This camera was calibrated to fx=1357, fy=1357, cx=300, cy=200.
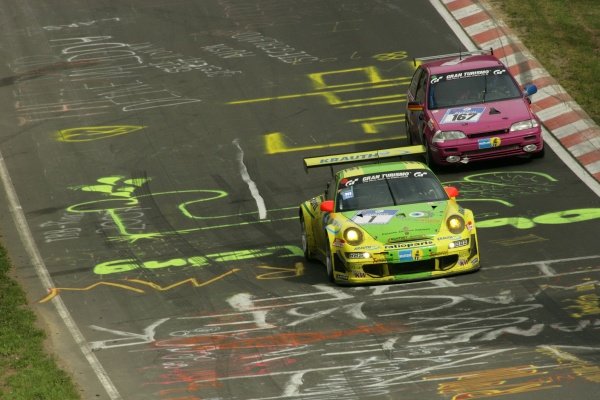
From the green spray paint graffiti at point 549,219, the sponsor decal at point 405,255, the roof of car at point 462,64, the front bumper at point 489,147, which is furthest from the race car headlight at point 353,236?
the roof of car at point 462,64

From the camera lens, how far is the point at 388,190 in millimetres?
16078

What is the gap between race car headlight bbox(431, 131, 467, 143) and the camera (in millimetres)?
20609

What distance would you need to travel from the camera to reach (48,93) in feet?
90.2

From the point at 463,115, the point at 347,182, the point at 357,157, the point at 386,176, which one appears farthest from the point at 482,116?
the point at 347,182

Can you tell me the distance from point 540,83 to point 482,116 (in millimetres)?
4979

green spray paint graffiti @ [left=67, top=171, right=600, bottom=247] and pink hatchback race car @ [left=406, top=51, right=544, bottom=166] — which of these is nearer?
green spray paint graffiti @ [left=67, top=171, right=600, bottom=247]

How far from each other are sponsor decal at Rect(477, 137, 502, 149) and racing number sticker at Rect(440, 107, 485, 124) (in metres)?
0.38

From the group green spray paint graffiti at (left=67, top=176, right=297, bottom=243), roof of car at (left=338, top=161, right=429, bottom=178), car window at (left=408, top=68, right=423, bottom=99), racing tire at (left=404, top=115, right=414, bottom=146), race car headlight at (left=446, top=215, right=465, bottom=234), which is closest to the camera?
race car headlight at (left=446, top=215, right=465, bottom=234)

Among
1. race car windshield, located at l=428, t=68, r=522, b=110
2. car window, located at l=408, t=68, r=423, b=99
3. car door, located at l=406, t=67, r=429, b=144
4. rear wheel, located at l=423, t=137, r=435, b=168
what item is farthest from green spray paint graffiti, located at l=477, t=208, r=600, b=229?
car window, located at l=408, t=68, r=423, b=99

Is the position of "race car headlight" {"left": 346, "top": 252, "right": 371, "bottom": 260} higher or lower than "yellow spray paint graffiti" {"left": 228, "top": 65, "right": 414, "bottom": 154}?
higher

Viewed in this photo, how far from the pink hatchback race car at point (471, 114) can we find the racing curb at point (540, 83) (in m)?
1.04

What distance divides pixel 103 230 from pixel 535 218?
19.8ft

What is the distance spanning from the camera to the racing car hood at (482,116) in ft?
67.4

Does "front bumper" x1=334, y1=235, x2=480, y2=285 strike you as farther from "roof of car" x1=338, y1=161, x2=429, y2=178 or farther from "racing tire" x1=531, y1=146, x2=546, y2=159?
"racing tire" x1=531, y1=146, x2=546, y2=159
